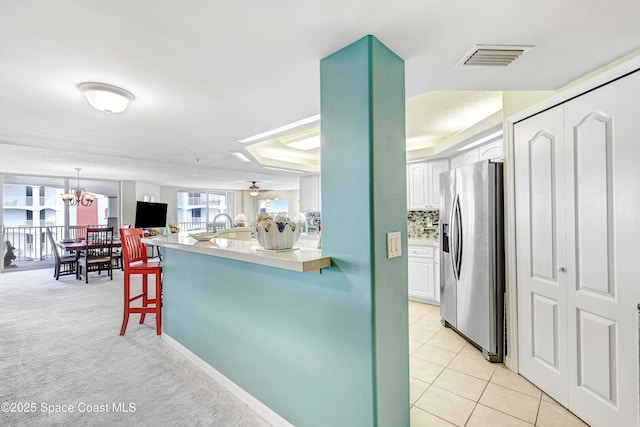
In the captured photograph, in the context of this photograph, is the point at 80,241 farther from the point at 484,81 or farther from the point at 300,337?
the point at 484,81

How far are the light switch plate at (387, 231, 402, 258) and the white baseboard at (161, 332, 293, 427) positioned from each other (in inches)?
48.0

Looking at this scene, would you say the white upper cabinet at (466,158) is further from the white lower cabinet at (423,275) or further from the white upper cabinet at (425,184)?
the white lower cabinet at (423,275)

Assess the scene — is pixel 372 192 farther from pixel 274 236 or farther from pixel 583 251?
pixel 583 251

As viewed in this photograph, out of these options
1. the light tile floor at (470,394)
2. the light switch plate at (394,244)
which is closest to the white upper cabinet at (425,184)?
the light tile floor at (470,394)

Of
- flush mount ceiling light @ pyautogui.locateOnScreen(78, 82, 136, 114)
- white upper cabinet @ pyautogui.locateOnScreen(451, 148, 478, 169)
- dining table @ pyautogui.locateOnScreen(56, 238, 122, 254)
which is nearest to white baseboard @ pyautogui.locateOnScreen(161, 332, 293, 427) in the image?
flush mount ceiling light @ pyautogui.locateOnScreen(78, 82, 136, 114)

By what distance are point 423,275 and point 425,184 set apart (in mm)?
1359

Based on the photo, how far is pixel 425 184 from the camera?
430 centimetres

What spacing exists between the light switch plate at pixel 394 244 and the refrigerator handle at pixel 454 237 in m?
1.73

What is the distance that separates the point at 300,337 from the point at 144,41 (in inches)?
70.8

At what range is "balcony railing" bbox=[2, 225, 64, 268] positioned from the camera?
21.4 feet

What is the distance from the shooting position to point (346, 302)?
4.60ft

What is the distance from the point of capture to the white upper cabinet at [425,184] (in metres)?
4.19

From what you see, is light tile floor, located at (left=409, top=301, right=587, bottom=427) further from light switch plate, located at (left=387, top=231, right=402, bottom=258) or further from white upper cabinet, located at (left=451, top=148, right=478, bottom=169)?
white upper cabinet, located at (left=451, top=148, right=478, bottom=169)

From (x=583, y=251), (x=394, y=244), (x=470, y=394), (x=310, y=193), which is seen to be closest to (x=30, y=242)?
(x=310, y=193)
